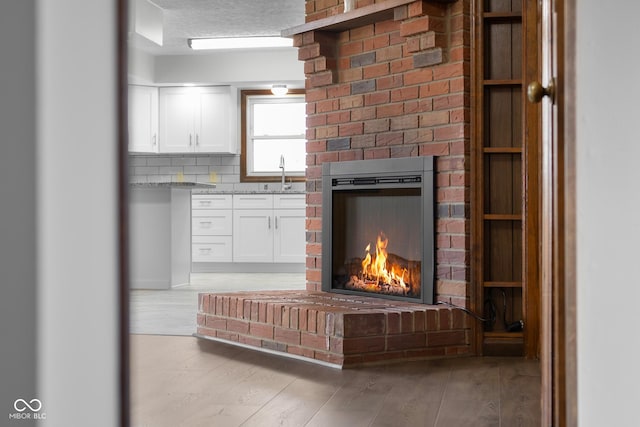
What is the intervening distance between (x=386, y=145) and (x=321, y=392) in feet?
5.28

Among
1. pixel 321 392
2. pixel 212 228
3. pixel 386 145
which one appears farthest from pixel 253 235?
pixel 321 392

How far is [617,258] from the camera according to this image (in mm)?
1599

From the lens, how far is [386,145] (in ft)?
14.3

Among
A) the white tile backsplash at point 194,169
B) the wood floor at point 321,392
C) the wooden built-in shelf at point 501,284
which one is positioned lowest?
the wood floor at point 321,392

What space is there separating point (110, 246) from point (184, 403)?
1.62 meters

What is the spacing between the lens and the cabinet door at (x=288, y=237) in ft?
29.3

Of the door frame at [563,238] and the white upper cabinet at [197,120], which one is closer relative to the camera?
the door frame at [563,238]

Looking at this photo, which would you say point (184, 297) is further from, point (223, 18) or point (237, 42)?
point (237, 42)

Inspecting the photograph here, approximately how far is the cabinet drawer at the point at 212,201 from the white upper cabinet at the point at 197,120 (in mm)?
530

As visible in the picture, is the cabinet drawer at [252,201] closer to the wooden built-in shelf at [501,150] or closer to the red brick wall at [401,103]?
the red brick wall at [401,103]

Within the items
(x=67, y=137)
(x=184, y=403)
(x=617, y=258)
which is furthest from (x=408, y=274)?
(x=67, y=137)

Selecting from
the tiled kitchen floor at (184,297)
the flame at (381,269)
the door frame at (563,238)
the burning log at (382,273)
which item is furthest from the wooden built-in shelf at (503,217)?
the door frame at (563,238)
